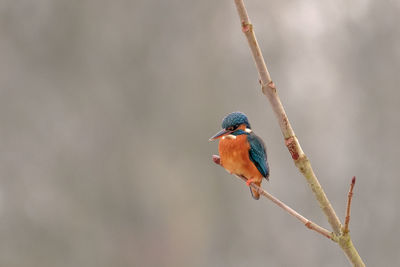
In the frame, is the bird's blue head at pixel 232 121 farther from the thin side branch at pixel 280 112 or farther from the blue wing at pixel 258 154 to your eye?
the thin side branch at pixel 280 112

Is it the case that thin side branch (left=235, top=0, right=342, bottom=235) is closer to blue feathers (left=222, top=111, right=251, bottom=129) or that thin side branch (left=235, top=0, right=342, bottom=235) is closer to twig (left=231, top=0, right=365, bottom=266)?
twig (left=231, top=0, right=365, bottom=266)

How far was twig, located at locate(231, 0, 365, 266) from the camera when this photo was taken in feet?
2.56

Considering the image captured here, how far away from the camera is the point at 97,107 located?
597 centimetres

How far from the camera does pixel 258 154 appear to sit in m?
1.26

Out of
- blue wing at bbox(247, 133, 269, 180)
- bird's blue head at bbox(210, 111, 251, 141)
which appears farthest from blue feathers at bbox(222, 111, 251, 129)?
blue wing at bbox(247, 133, 269, 180)

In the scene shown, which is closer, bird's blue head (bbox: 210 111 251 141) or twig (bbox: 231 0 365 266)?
twig (bbox: 231 0 365 266)

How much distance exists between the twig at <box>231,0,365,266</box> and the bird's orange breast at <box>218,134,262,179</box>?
373 mm

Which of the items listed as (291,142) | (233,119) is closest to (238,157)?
(233,119)

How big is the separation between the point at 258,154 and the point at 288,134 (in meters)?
0.44

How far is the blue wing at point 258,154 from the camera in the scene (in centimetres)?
122

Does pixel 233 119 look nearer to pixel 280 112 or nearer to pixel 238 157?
pixel 238 157

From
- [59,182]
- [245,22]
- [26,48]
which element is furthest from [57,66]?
[245,22]

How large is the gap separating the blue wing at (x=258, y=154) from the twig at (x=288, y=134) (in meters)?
0.35

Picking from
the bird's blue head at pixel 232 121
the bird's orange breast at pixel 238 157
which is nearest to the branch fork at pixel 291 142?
the bird's blue head at pixel 232 121
